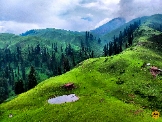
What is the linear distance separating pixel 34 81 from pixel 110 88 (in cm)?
5177

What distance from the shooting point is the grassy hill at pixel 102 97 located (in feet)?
196

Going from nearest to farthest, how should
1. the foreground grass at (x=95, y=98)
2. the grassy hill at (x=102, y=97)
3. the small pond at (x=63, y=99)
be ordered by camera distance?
the foreground grass at (x=95, y=98)
the grassy hill at (x=102, y=97)
the small pond at (x=63, y=99)

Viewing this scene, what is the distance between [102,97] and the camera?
2744 inches

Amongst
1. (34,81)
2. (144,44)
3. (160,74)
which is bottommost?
(34,81)

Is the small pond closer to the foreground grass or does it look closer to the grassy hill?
the grassy hill

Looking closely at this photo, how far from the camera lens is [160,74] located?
84812mm

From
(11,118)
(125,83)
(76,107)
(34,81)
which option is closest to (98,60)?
(125,83)

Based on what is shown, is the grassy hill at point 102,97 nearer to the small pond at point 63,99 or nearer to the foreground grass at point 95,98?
the foreground grass at point 95,98

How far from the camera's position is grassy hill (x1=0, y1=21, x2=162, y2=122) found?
196 feet

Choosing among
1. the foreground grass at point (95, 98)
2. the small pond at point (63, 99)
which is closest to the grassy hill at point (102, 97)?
the foreground grass at point (95, 98)

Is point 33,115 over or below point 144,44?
below

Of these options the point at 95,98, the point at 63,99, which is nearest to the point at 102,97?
the point at 95,98

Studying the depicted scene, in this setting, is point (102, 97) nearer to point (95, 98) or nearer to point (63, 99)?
point (95, 98)

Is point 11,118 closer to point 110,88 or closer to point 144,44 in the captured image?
point 110,88
